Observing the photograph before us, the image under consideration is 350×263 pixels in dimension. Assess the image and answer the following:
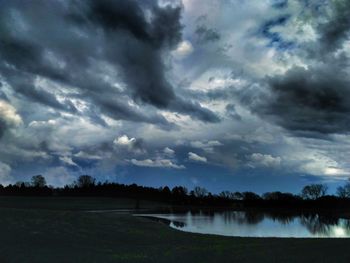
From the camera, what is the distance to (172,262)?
94.1ft

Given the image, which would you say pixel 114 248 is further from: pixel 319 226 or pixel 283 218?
pixel 283 218

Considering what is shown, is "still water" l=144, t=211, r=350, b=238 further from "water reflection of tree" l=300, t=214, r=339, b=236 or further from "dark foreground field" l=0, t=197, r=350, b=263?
Result: "dark foreground field" l=0, t=197, r=350, b=263

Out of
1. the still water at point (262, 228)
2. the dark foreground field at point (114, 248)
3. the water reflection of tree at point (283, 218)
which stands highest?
the water reflection of tree at point (283, 218)

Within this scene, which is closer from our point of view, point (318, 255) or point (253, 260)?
point (253, 260)

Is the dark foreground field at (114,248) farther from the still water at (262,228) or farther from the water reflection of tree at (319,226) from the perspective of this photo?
the water reflection of tree at (319,226)

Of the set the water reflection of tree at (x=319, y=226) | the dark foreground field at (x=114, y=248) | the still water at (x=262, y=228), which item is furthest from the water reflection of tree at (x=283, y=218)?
the dark foreground field at (x=114, y=248)

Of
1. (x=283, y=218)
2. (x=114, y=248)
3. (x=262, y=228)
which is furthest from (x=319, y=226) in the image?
(x=114, y=248)

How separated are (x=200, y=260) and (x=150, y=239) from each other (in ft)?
53.3

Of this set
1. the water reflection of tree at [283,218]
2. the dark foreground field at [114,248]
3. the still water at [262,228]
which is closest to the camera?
the dark foreground field at [114,248]

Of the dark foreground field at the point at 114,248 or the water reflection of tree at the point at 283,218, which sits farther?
the water reflection of tree at the point at 283,218

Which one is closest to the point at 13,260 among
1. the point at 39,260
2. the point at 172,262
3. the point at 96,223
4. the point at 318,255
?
the point at 39,260

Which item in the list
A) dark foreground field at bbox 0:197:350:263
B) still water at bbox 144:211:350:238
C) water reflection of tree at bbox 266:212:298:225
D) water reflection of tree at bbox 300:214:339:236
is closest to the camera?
dark foreground field at bbox 0:197:350:263

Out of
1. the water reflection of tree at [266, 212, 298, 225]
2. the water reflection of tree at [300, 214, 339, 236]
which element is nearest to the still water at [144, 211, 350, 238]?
the water reflection of tree at [300, 214, 339, 236]

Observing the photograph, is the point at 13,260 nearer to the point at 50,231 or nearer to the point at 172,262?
the point at 172,262
